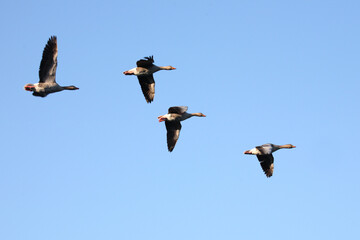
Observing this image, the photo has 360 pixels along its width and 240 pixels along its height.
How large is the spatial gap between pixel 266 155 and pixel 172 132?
5826mm

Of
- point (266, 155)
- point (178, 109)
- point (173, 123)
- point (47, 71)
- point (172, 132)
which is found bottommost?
point (266, 155)

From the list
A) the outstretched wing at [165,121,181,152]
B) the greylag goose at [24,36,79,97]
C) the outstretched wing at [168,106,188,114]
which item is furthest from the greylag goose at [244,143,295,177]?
the greylag goose at [24,36,79,97]

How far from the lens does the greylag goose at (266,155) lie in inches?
1455

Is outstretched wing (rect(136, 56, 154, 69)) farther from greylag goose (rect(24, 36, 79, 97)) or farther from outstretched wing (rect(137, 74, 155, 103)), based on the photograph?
greylag goose (rect(24, 36, 79, 97))

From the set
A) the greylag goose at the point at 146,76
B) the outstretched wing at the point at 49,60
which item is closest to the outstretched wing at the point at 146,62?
the greylag goose at the point at 146,76

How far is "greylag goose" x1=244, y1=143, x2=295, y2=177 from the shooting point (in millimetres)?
36969

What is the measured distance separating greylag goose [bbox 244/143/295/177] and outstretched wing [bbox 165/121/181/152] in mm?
4301

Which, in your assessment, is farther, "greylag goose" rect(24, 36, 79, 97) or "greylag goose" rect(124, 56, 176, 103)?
"greylag goose" rect(124, 56, 176, 103)

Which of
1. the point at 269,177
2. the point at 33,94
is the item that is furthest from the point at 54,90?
the point at 269,177

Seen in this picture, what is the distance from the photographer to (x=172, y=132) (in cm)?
3769

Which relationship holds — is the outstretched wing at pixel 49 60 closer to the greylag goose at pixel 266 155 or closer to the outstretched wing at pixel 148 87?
the outstretched wing at pixel 148 87

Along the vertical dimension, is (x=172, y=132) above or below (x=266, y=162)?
above

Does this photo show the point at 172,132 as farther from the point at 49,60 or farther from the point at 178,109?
the point at 49,60

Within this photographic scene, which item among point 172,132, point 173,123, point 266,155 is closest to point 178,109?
point 173,123
